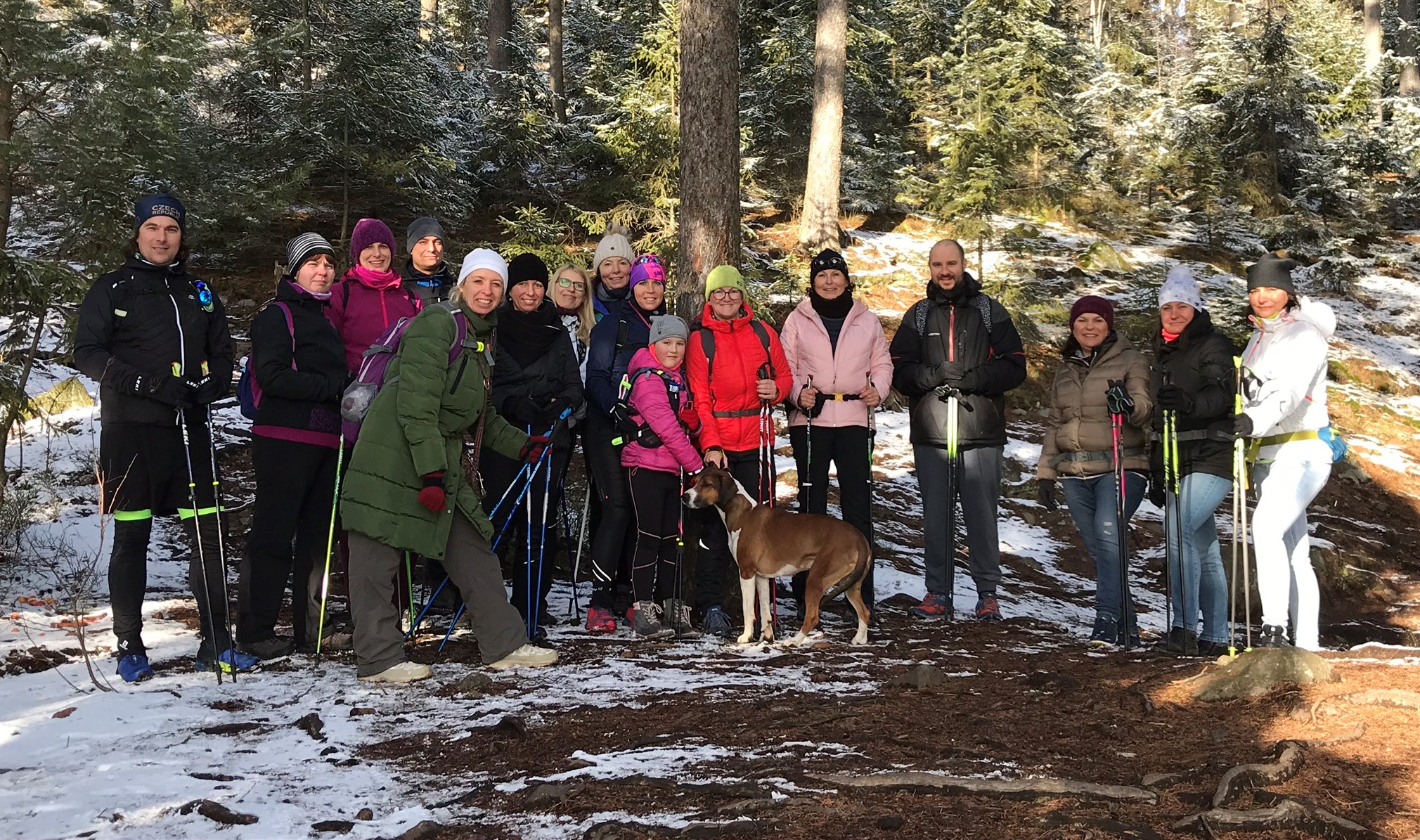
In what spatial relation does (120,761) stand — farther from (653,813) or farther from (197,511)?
(653,813)

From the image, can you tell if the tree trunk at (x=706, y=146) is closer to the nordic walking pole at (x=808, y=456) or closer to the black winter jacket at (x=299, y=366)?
the nordic walking pole at (x=808, y=456)

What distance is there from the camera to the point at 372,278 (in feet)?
21.5

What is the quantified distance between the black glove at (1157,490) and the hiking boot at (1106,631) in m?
0.89

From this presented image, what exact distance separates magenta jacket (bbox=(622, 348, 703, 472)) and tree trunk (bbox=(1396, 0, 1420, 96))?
30217 millimetres

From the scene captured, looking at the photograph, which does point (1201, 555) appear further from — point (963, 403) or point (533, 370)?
point (533, 370)

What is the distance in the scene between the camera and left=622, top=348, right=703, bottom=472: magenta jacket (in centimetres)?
676

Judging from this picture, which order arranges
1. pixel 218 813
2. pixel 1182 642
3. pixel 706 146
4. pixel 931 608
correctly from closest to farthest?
1. pixel 218 813
2. pixel 1182 642
3. pixel 931 608
4. pixel 706 146

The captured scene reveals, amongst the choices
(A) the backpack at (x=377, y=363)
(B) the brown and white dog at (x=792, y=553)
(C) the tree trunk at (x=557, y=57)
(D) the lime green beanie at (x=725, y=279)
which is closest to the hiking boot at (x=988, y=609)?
(B) the brown and white dog at (x=792, y=553)

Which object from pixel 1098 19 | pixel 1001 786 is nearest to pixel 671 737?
pixel 1001 786

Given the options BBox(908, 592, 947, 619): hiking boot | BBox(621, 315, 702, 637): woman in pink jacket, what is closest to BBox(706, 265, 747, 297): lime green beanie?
BBox(621, 315, 702, 637): woman in pink jacket

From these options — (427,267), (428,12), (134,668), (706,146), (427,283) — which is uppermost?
(428,12)

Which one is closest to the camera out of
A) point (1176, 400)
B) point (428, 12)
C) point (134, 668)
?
point (134, 668)

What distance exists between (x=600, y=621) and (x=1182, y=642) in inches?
152

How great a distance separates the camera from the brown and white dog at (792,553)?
258 inches
